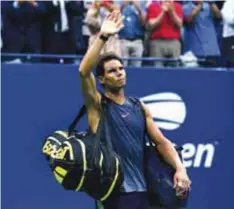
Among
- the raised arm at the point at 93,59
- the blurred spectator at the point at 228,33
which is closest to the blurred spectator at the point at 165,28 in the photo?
the blurred spectator at the point at 228,33

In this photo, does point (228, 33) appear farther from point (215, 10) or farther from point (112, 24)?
point (112, 24)

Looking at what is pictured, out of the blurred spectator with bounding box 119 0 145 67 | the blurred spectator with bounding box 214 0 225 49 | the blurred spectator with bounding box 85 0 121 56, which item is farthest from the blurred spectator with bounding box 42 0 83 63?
the blurred spectator with bounding box 214 0 225 49

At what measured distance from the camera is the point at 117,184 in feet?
17.7

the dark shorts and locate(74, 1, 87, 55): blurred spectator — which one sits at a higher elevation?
locate(74, 1, 87, 55): blurred spectator

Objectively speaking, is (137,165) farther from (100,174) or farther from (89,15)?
(89,15)

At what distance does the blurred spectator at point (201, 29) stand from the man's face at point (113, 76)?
5.45 m

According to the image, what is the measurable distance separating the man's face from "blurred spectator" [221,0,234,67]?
18.2 ft

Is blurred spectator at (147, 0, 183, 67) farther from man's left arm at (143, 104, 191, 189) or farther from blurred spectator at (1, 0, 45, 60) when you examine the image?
man's left arm at (143, 104, 191, 189)

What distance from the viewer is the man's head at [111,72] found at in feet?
18.5

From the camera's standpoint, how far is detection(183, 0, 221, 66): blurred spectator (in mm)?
11102

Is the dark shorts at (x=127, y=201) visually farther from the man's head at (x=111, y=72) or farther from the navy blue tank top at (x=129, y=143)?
the man's head at (x=111, y=72)

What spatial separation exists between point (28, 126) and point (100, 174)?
4.73 metres

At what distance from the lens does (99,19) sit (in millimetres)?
10367

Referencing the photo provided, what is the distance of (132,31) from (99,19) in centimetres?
58
